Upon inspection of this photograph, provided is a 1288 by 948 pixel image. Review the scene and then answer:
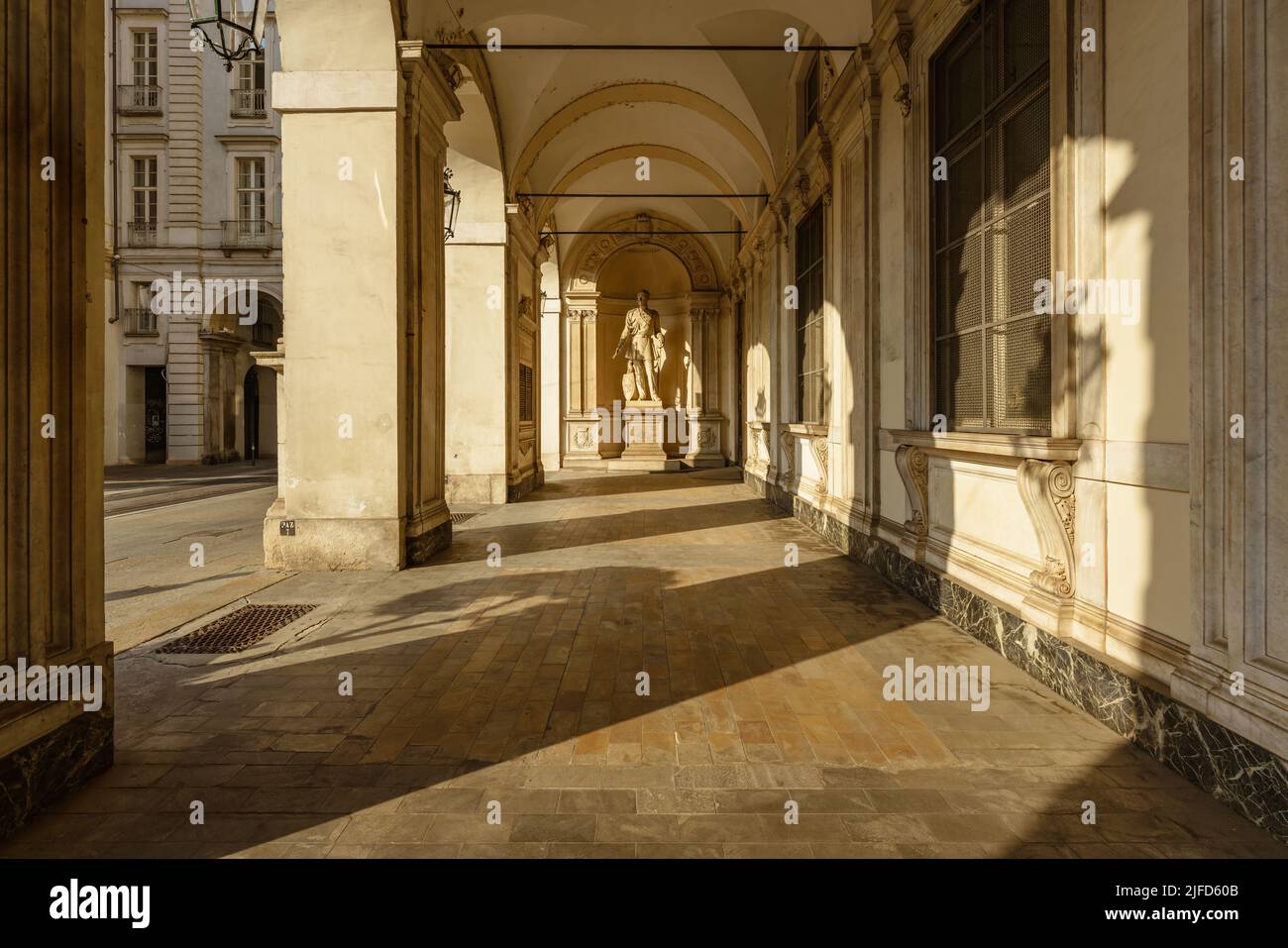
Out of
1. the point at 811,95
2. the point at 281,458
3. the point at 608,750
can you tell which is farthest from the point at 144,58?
the point at 608,750

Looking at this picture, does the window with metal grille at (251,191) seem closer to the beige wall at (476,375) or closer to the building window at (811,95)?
the beige wall at (476,375)

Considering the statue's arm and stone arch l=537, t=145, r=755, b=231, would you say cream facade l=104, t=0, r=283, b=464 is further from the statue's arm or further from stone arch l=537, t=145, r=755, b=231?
stone arch l=537, t=145, r=755, b=231

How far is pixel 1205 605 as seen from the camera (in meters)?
2.88

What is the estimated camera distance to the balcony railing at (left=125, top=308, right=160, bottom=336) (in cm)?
2577

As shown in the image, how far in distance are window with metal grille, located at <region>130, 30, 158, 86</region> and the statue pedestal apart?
20.7m

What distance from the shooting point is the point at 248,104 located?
25938mm

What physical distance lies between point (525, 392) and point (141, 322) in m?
18.7

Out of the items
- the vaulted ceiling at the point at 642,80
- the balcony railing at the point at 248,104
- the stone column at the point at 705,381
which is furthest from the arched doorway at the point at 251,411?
the vaulted ceiling at the point at 642,80

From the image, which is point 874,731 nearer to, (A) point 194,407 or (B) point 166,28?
(A) point 194,407

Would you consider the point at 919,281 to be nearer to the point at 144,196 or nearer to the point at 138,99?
the point at 144,196

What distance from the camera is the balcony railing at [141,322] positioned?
25766 mm

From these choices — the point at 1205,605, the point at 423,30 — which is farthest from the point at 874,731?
the point at 423,30

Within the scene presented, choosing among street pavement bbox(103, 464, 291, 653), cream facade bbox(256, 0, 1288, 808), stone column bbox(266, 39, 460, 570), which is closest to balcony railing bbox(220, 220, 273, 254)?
street pavement bbox(103, 464, 291, 653)

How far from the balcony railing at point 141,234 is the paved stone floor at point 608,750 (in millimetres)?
26421
